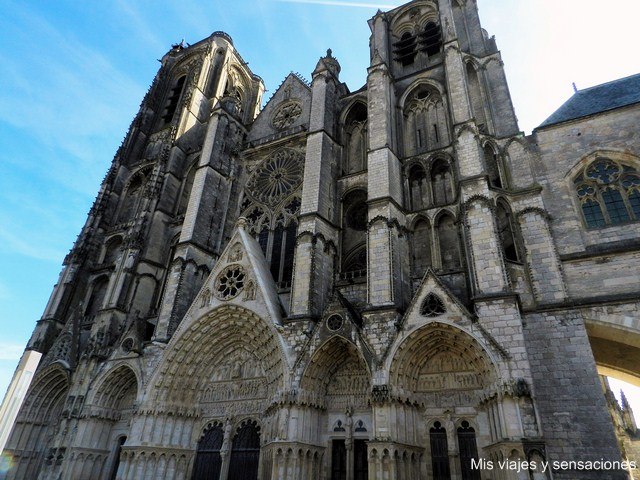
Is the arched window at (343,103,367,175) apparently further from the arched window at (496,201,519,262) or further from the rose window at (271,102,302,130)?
the arched window at (496,201,519,262)

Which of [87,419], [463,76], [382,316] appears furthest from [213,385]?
[463,76]

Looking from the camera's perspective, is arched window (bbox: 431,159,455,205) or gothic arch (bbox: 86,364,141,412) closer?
arched window (bbox: 431,159,455,205)

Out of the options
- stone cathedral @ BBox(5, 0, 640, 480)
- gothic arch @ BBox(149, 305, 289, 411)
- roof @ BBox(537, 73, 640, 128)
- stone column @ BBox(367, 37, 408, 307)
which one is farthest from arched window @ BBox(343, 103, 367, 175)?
gothic arch @ BBox(149, 305, 289, 411)

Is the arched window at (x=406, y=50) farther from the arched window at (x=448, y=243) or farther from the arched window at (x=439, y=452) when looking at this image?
the arched window at (x=439, y=452)

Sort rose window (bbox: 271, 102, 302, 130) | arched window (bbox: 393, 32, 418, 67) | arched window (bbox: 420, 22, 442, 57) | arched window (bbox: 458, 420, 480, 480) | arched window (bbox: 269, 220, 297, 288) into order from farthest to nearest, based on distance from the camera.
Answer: rose window (bbox: 271, 102, 302, 130), arched window (bbox: 393, 32, 418, 67), arched window (bbox: 420, 22, 442, 57), arched window (bbox: 269, 220, 297, 288), arched window (bbox: 458, 420, 480, 480)

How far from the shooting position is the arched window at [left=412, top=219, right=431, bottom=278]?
522 inches

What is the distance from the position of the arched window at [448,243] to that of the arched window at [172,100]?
19337mm

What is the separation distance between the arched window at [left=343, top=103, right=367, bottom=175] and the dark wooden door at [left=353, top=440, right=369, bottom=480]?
938 centimetres

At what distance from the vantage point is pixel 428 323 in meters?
10.7

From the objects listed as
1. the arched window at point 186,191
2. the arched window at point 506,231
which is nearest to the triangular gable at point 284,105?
the arched window at point 186,191

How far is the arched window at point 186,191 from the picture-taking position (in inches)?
805

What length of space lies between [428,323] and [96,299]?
15.3 m

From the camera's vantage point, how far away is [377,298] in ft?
38.6

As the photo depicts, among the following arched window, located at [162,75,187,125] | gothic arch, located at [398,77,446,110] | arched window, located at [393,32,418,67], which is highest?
arched window, located at [162,75,187,125]
